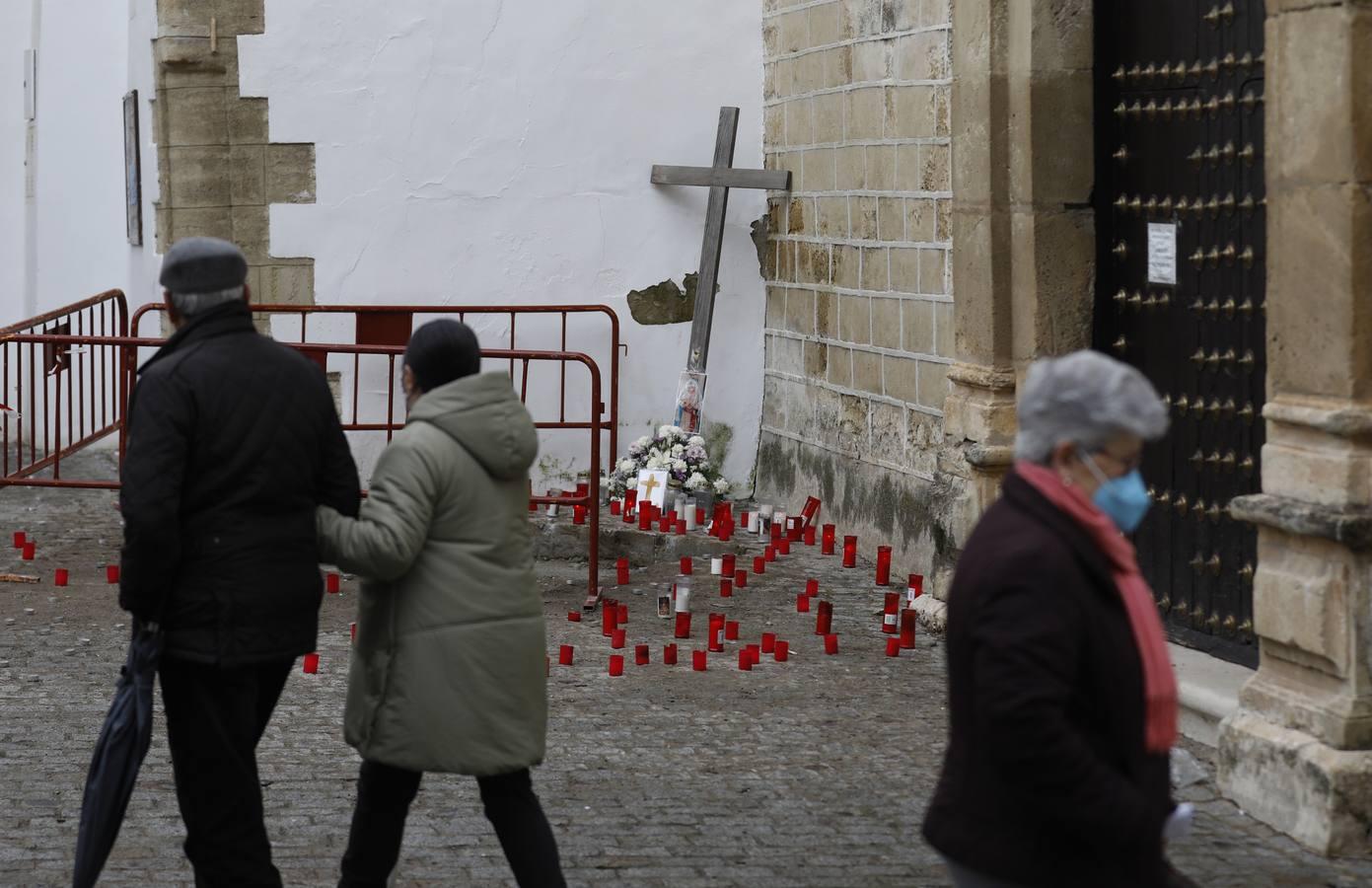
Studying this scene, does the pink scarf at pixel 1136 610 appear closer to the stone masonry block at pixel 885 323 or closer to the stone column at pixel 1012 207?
the stone column at pixel 1012 207

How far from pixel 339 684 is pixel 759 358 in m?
5.17

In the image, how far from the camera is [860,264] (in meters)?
10.4

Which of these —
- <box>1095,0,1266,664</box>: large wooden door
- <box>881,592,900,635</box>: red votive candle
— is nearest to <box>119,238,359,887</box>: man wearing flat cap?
<box>1095,0,1266,664</box>: large wooden door

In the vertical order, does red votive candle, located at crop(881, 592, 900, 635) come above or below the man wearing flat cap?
below

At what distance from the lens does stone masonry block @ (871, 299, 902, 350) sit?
32.4 feet

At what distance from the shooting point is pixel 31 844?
5.33 m

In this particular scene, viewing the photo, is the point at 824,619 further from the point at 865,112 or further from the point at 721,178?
the point at 721,178

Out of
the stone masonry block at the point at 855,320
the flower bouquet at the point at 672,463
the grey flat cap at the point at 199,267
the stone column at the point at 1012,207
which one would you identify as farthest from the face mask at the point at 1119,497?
the flower bouquet at the point at 672,463

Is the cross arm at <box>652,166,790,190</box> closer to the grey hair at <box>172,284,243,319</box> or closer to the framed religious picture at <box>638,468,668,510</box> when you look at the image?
the framed religious picture at <box>638,468,668,510</box>

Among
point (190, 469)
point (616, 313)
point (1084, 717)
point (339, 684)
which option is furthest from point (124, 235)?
point (1084, 717)

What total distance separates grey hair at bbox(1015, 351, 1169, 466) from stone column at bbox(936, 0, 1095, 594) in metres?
4.70

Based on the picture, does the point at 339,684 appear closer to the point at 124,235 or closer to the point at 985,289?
the point at 985,289

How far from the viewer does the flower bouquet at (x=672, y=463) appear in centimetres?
1119

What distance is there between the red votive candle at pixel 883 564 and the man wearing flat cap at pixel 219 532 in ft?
17.0
